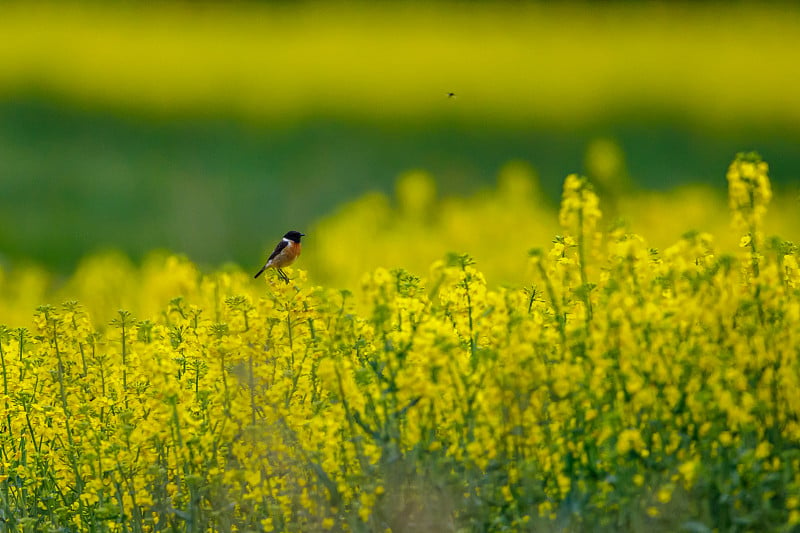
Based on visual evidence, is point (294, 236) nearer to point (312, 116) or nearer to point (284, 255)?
point (284, 255)

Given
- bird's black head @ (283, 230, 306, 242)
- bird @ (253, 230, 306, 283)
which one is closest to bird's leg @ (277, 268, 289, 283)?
bird @ (253, 230, 306, 283)

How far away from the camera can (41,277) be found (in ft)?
43.4

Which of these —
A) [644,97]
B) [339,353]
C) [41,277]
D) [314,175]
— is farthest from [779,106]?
[339,353]

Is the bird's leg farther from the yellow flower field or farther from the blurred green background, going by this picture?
the blurred green background

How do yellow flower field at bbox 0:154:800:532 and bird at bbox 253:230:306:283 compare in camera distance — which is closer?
yellow flower field at bbox 0:154:800:532

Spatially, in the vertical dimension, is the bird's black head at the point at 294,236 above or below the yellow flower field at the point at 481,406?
above

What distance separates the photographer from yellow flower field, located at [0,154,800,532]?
3859mm

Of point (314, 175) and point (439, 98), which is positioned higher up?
point (439, 98)

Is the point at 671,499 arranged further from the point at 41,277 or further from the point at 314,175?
the point at 314,175

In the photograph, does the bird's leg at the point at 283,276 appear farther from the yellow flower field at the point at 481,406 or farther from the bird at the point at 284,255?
the bird at the point at 284,255

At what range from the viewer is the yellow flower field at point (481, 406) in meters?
3.86

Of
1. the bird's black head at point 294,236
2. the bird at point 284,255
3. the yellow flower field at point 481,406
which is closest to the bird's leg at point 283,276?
the yellow flower field at point 481,406

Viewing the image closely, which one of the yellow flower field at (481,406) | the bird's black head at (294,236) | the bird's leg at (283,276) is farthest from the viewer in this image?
the bird's black head at (294,236)

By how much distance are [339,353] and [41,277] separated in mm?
9047
